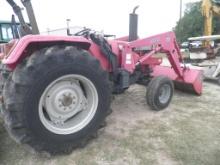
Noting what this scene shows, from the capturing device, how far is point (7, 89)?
238cm

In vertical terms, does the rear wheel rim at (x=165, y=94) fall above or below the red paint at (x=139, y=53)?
below

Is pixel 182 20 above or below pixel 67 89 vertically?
above

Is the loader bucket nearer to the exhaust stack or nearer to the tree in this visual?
the exhaust stack

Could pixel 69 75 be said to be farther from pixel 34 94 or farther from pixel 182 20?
pixel 182 20

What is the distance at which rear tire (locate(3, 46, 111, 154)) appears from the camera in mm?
2301

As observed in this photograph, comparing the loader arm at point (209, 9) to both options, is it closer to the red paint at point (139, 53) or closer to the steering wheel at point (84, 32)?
the red paint at point (139, 53)

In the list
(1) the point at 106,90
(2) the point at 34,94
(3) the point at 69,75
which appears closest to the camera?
(2) the point at 34,94

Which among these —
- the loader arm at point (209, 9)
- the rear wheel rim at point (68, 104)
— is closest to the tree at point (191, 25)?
the loader arm at point (209, 9)

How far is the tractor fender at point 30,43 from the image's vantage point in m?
2.35

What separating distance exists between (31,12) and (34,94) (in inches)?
49.5

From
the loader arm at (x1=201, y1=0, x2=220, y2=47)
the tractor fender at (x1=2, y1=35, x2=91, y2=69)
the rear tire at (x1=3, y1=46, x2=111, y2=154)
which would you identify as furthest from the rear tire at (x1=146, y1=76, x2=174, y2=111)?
the loader arm at (x1=201, y1=0, x2=220, y2=47)

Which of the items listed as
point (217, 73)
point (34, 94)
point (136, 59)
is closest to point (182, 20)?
point (217, 73)

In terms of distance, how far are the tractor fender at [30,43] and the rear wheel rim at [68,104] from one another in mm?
408

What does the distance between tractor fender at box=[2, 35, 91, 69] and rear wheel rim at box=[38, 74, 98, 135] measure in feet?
1.34
